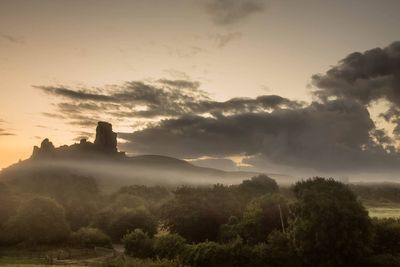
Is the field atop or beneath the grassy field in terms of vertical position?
beneath

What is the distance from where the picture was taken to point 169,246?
71812mm

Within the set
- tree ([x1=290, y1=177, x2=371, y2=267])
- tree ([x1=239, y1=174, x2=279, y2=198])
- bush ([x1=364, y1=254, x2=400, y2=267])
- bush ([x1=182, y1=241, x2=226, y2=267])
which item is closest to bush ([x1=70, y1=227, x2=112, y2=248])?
bush ([x1=182, y1=241, x2=226, y2=267])

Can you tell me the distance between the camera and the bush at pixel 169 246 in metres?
70.1

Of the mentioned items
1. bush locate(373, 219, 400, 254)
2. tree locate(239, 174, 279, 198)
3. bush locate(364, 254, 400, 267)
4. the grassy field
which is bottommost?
bush locate(364, 254, 400, 267)

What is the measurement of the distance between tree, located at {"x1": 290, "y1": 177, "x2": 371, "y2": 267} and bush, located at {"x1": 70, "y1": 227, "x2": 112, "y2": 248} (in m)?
51.3

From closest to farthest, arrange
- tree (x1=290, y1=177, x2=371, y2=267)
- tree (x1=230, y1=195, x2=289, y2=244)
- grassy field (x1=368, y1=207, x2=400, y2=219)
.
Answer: tree (x1=290, y1=177, x2=371, y2=267) < tree (x1=230, y1=195, x2=289, y2=244) < grassy field (x1=368, y1=207, x2=400, y2=219)

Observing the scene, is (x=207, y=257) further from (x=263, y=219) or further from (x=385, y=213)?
(x=385, y=213)

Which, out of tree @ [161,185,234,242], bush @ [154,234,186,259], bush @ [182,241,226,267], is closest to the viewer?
bush @ [182,241,226,267]

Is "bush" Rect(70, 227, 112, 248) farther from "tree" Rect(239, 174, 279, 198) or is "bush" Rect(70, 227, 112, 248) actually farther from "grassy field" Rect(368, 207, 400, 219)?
"grassy field" Rect(368, 207, 400, 219)

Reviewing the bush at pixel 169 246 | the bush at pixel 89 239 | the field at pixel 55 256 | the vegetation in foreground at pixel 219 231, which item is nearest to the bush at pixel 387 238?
the vegetation in foreground at pixel 219 231

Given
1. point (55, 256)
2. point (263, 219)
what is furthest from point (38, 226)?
point (263, 219)

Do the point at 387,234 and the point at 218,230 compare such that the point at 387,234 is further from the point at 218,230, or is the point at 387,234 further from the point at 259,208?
the point at 218,230

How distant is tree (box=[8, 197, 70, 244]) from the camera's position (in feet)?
325

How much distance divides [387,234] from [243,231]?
25432mm
